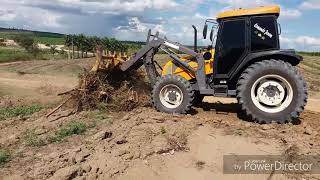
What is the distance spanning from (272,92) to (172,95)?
7.47 ft

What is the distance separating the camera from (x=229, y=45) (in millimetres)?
9336

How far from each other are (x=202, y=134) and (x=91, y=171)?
2.56 metres

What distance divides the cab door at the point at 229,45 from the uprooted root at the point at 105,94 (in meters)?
2.48

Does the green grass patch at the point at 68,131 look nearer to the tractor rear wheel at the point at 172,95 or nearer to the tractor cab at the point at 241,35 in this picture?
the tractor rear wheel at the point at 172,95

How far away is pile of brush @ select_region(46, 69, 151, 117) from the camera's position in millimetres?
10805

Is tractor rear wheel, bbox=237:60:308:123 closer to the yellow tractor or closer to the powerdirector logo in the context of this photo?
the yellow tractor

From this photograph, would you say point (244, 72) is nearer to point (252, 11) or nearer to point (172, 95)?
point (252, 11)

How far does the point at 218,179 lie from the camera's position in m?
6.14

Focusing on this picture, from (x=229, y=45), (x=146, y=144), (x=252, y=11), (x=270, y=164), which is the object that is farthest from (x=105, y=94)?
(x=270, y=164)

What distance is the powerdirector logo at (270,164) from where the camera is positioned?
6.32 meters

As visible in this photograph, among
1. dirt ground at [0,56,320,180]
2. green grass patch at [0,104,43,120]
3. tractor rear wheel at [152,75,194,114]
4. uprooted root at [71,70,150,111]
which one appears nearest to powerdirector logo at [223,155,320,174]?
dirt ground at [0,56,320,180]

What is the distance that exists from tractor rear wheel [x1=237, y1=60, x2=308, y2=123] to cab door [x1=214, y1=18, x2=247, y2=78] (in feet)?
1.77

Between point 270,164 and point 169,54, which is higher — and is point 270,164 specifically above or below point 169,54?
below

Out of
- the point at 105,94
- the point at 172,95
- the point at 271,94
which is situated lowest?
the point at 105,94
